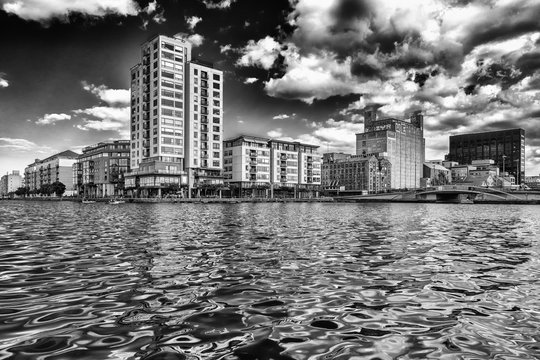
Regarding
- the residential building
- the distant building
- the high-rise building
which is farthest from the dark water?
the residential building

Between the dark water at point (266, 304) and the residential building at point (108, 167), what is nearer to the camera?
the dark water at point (266, 304)

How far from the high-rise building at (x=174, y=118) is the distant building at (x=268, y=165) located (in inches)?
681

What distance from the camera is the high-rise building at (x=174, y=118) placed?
130 metres

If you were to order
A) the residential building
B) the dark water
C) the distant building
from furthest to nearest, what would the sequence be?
1. the residential building
2. the distant building
3. the dark water

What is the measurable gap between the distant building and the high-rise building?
17.3 metres

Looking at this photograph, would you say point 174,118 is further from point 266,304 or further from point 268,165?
point 266,304

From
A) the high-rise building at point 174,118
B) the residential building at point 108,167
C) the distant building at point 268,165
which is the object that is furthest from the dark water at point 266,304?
the residential building at point 108,167

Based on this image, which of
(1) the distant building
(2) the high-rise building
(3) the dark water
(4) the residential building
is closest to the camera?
(3) the dark water

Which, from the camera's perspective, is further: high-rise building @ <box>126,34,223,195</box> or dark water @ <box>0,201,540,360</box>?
high-rise building @ <box>126,34,223,195</box>

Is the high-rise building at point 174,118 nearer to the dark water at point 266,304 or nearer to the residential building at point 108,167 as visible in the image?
A: the residential building at point 108,167

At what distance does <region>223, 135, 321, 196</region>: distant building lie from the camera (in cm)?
16138

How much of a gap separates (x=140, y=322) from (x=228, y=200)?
117 meters

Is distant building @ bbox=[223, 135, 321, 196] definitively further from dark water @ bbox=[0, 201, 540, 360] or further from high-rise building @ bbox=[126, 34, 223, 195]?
dark water @ bbox=[0, 201, 540, 360]

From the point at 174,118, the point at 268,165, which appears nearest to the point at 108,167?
the point at 174,118
